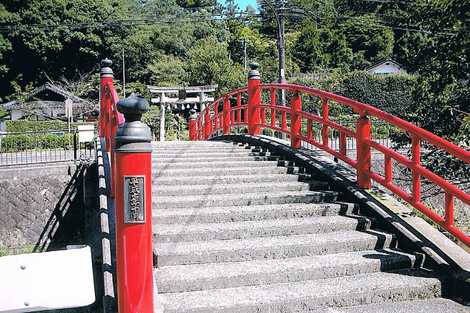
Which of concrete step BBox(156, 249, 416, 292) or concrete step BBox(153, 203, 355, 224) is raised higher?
concrete step BBox(153, 203, 355, 224)

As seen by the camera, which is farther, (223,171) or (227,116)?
(227,116)

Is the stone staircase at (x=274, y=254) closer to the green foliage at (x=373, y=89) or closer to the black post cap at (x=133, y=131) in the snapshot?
the black post cap at (x=133, y=131)

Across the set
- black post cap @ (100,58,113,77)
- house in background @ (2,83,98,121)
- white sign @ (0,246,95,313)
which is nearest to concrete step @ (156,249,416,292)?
white sign @ (0,246,95,313)

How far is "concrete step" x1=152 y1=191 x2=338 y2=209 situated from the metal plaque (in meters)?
2.35

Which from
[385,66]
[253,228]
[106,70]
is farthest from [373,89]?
[253,228]

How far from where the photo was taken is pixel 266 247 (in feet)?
15.4

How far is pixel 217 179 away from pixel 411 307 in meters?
3.12

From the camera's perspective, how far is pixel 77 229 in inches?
594

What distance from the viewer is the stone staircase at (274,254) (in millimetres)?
4020

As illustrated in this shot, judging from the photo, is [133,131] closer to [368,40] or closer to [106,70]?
[106,70]

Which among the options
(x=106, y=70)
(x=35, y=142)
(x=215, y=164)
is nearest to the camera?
(x=215, y=164)

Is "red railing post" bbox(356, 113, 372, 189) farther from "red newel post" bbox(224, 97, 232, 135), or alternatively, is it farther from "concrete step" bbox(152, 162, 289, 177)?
"red newel post" bbox(224, 97, 232, 135)

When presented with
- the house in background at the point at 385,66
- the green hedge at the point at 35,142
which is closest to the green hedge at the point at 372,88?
the house in background at the point at 385,66

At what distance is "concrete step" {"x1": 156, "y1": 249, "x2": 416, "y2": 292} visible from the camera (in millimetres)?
4141
